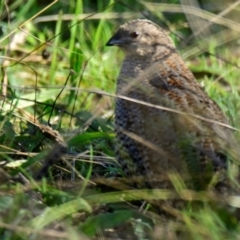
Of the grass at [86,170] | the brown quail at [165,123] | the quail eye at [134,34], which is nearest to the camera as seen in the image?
the grass at [86,170]

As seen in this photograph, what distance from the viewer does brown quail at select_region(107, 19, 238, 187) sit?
14.3ft

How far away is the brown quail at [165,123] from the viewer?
4.37 metres

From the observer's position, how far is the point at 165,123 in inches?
177

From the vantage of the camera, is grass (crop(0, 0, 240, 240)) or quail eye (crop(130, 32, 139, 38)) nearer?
grass (crop(0, 0, 240, 240))

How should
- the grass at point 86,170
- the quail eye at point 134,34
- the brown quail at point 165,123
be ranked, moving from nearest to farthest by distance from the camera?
1. the grass at point 86,170
2. the brown quail at point 165,123
3. the quail eye at point 134,34

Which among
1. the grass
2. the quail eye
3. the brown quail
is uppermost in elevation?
the quail eye

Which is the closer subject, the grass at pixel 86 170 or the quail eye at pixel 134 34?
the grass at pixel 86 170

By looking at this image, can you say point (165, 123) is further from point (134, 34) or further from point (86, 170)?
point (134, 34)

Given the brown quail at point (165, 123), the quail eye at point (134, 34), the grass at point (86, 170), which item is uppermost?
the quail eye at point (134, 34)

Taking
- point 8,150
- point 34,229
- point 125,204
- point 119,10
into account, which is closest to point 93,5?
point 119,10

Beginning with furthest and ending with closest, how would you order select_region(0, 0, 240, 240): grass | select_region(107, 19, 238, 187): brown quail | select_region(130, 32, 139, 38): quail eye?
select_region(130, 32, 139, 38): quail eye, select_region(107, 19, 238, 187): brown quail, select_region(0, 0, 240, 240): grass

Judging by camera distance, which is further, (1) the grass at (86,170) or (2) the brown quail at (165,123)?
(2) the brown quail at (165,123)

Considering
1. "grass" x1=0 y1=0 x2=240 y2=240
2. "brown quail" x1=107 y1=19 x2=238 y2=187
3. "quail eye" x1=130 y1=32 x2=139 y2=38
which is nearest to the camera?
"grass" x1=0 y1=0 x2=240 y2=240

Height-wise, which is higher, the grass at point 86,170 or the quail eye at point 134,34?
the quail eye at point 134,34
